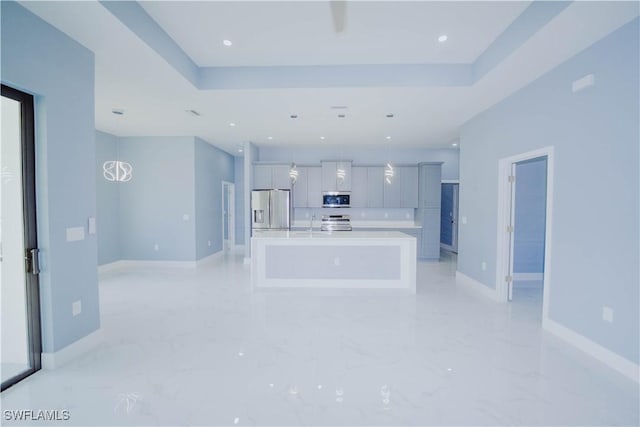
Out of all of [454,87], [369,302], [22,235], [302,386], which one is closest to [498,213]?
[454,87]

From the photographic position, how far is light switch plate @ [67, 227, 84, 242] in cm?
253

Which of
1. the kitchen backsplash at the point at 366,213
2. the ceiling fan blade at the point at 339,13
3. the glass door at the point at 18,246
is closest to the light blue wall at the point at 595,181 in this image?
the ceiling fan blade at the point at 339,13

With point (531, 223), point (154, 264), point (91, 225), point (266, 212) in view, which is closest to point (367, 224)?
point (266, 212)

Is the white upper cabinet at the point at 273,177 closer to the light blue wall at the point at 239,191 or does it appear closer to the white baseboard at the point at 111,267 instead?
the light blue wall at the point at 239,191

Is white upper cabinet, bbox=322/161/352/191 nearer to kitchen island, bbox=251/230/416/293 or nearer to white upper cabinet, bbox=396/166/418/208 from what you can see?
white upper cabinet, bbox=396/166/418/208

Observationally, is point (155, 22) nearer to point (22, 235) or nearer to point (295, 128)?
point (22, 235)

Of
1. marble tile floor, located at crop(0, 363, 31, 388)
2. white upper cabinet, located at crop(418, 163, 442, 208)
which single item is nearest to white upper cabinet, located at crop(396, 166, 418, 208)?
white upper cabinet, located at crop(418, 163, 442, 208)

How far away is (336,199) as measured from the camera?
7.43m

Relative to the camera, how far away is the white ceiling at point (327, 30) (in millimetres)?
2535

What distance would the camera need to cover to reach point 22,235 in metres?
2.30

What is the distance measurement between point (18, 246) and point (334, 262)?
3.44 m

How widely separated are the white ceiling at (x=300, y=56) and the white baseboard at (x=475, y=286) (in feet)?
8.70

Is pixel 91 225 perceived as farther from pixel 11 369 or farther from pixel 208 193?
pixel 208 193

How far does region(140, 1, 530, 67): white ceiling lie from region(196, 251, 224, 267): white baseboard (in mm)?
4183
